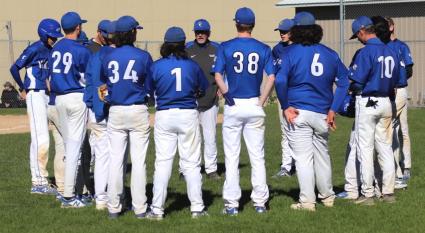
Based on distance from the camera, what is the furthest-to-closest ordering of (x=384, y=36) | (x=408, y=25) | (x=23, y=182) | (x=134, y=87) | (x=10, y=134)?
(x=408, y=25)
(x=10, y=134)
(x=23, y=182)
(x=384, y=36)
(x=134, y=87)

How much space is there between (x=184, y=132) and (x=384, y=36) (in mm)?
2869

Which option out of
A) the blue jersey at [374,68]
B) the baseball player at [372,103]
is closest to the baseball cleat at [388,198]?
the baseball player at [372,103]

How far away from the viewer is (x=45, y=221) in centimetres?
860

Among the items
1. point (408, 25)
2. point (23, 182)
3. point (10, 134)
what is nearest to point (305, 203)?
point (23, 182)

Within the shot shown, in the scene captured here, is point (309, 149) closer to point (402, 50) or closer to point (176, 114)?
point (176, 114)

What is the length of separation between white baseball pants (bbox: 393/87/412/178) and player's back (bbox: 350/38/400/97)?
1491 mm

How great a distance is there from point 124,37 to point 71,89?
1.24m

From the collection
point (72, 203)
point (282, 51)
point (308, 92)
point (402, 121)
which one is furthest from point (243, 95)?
point (402, 121)

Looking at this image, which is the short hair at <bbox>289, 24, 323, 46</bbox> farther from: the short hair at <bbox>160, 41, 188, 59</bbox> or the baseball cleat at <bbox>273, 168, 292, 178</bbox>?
the baseball cleat at <bbox>273, 168, 292, 178</bbox>

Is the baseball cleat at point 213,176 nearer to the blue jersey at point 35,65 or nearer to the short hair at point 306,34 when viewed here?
the blue jersey at point 35,65

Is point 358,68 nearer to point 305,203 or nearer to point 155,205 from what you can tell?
point 305,203

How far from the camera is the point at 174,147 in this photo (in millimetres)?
8516

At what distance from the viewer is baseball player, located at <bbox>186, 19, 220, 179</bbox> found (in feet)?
37.9

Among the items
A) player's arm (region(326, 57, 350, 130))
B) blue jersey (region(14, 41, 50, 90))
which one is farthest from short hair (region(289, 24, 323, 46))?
blue jersey (region(14, 41, 50, 90))
